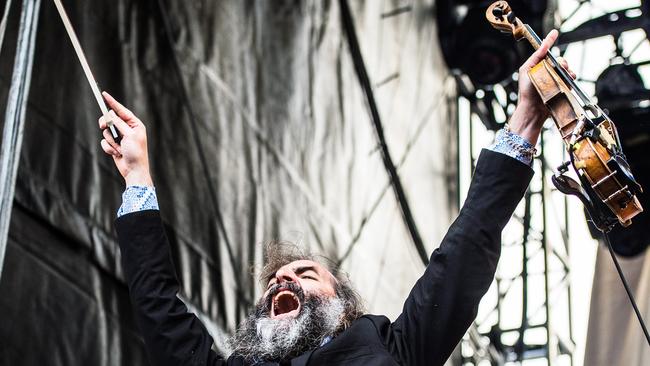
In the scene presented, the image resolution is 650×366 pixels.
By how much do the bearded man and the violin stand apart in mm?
55

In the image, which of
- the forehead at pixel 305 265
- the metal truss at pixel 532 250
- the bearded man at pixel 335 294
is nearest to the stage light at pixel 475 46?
the metal truss at pixel 532 250

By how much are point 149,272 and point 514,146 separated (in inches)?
30.4

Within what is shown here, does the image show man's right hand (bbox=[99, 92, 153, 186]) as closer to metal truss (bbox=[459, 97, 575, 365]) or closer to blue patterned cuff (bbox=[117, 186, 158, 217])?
blue patterned cuff (bbox=[117, 186, 158, 217])

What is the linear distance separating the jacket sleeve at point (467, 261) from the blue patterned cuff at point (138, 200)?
0.59 meters

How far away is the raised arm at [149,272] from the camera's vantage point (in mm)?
2691

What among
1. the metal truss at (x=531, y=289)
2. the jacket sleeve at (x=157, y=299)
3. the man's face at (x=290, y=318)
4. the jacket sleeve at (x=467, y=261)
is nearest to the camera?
the jacket sleeve at (x=467, y=261)

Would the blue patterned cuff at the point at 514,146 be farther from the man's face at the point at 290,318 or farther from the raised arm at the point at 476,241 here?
the man's face at the point at 290,318

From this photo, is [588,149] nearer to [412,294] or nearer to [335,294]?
[412,294]

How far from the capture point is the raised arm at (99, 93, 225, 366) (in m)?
2.69

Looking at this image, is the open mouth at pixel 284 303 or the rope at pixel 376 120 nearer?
the open mouth at pixel 284 303

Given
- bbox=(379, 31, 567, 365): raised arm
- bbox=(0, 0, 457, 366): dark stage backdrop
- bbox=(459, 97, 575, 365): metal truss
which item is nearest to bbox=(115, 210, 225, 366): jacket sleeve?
bbox=(379, 31, 567, 365): raised arm

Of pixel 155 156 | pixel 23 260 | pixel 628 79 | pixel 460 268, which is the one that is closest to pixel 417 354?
pixel 460 268

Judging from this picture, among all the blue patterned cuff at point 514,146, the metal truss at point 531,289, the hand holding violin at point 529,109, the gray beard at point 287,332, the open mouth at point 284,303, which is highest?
the hand holding violin at point 529,109

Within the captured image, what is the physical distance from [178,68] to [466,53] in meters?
1.69
